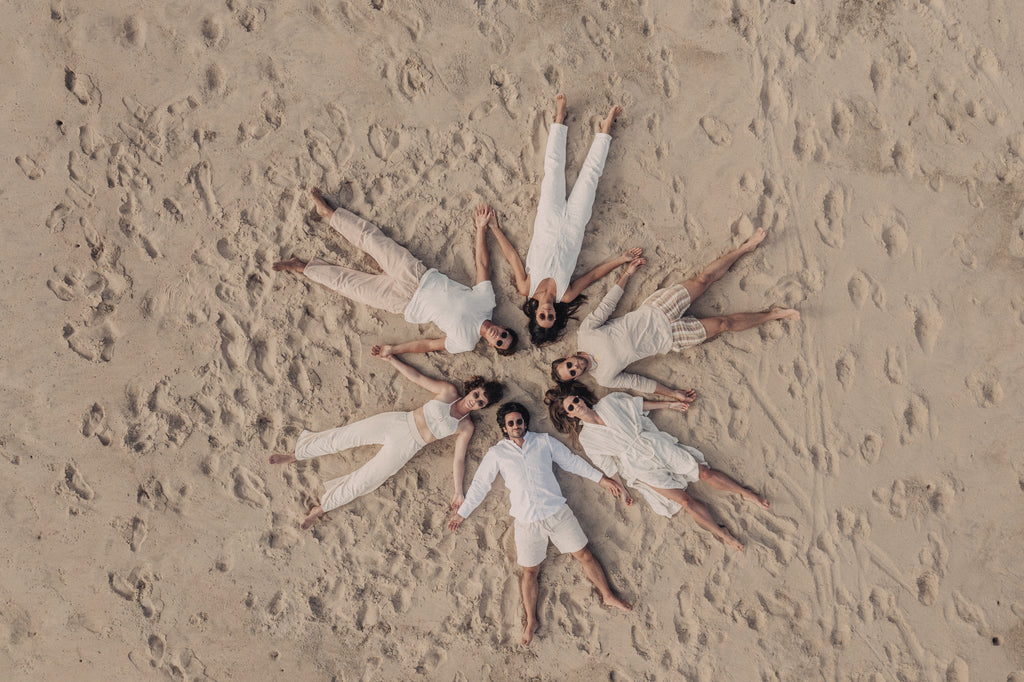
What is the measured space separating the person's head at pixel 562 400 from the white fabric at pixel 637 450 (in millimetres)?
85

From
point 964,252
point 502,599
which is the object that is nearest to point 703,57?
point 964,252

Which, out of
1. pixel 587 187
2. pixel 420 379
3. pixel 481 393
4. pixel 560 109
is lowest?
pixel 420 379

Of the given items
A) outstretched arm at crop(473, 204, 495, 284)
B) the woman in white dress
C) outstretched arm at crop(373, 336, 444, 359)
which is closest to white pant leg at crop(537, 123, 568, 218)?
outstretched arm at crop(473, 204, 495, 284)

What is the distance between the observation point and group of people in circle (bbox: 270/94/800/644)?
3623mm

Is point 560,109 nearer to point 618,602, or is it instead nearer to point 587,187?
point 587,187

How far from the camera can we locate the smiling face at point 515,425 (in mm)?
3525

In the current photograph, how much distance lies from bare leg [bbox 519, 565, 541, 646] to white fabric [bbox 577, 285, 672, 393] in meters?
1.61

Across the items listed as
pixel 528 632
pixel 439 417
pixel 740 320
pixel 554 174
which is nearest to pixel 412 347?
pixel 439 417

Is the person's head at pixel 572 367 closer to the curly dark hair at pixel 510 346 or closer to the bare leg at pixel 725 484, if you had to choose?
the curly dark hair at pixel 510 346

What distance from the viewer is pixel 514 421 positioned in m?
3.53

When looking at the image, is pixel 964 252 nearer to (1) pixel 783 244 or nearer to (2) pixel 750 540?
(1) pixel 783 244

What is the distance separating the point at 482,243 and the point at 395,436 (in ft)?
5.34

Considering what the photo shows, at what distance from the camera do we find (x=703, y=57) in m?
3.88

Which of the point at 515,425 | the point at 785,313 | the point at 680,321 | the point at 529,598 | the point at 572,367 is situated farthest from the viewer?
the point at 529,598
